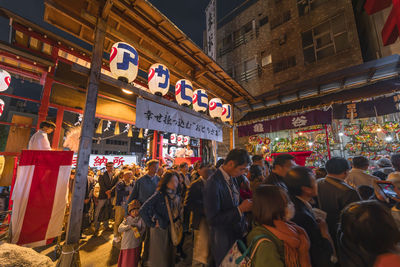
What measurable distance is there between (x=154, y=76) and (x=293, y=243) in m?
4.87

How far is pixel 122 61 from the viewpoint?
393 cm

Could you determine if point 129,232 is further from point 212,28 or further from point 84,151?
point 212,28

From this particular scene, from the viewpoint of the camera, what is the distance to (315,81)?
782 centimetres

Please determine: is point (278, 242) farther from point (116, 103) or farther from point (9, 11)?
point (9, 11)

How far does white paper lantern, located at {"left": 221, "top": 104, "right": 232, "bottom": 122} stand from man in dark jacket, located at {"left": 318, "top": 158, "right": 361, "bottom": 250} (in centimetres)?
580

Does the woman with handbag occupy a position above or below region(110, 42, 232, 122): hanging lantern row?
below

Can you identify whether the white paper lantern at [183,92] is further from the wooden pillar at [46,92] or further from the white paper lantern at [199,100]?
the wooden pillar at [46,92]

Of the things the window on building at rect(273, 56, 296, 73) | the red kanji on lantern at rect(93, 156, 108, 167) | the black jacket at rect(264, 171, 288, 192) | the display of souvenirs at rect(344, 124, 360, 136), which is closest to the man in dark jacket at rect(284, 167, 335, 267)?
the black jacket at rect(264, 171, 288, 192)

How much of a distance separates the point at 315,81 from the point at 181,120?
6.99 m

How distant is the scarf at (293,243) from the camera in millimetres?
1447

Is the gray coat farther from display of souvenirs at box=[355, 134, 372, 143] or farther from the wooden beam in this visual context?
display of souvenirs at box=[355, 134, 372, 143]

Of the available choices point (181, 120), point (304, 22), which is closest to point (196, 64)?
point (181, 120)

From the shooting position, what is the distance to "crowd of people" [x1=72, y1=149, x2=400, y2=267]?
131cm

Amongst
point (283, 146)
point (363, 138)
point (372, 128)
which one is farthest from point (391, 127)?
point (283, 146)
